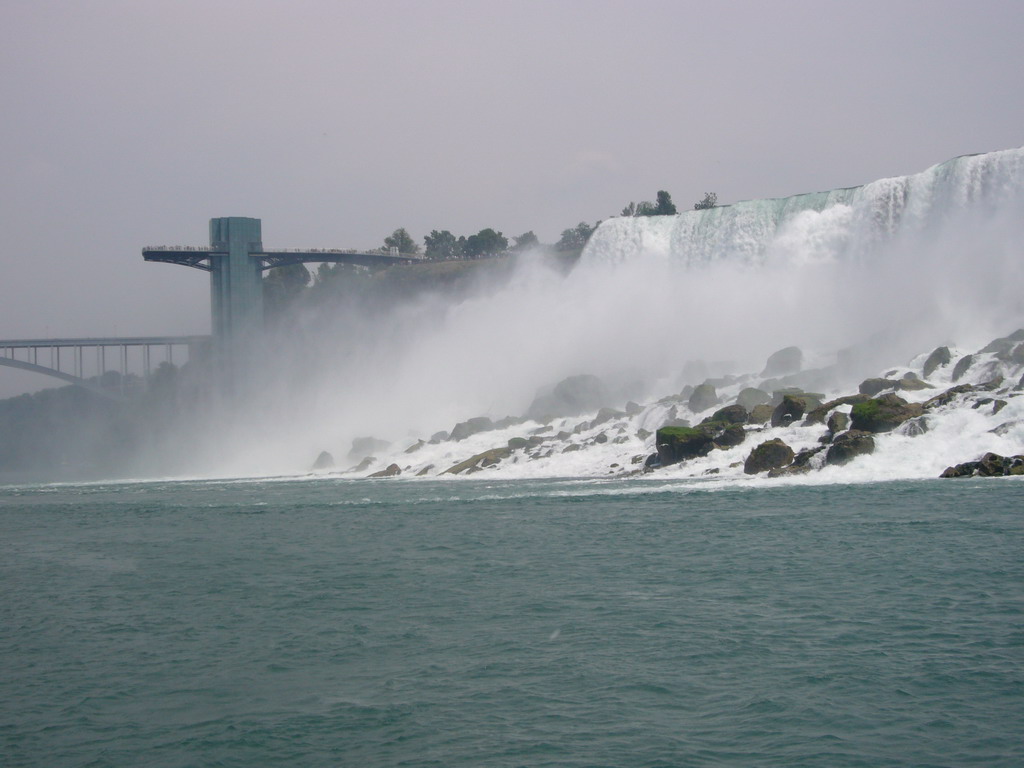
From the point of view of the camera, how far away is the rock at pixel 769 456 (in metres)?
25.5

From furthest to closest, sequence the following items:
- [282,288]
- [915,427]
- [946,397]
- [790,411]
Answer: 1. [282,288]
2. [790,411]
3. [946,397]
4. [915,427]

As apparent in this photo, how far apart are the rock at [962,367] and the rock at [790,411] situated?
4.23 m

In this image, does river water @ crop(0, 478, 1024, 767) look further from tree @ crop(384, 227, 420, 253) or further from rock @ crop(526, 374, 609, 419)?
tree @ crop(384, 227, 420, 253)

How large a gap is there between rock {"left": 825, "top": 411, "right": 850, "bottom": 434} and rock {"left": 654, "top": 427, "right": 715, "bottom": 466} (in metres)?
3.59

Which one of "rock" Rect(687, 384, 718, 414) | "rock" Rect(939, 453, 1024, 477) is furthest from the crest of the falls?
"rock" Rect(939, 453, 1024, 477)

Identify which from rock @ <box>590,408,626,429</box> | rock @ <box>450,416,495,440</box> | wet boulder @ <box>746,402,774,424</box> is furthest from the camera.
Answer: rock @ <box>450,416,495,440</box>

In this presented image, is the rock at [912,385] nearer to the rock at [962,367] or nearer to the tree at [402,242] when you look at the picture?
the rock at [962,367]

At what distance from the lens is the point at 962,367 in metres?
29.4

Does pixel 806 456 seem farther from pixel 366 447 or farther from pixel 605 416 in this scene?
pixel 366 447

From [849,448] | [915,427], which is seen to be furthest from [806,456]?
[915,427]

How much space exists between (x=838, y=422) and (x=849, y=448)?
1.76 meters

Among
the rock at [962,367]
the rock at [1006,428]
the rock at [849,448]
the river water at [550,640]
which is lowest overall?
the river water at [550,640]

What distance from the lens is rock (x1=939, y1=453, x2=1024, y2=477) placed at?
2202 cm

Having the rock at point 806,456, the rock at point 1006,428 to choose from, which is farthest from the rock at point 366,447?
the rock at point 1006,428
